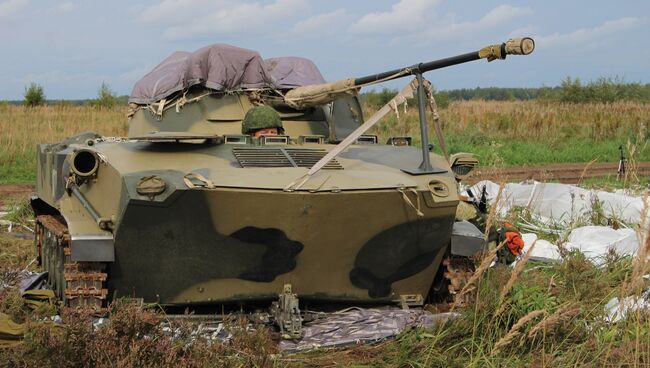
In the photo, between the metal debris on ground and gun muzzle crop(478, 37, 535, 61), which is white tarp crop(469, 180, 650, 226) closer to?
the metal debris on ground

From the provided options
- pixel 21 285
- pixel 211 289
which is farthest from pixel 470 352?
pixel 21 285

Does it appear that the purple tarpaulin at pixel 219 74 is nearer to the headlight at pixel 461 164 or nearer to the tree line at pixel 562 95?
the headlight at pixel 461 164

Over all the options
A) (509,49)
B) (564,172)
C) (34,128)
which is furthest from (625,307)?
(34,128)

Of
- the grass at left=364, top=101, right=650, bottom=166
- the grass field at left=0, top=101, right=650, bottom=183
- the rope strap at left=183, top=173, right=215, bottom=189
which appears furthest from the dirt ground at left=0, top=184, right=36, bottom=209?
the grass at left=364, top=101, right=650, bottom=166

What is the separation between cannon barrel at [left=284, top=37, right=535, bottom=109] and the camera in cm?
522

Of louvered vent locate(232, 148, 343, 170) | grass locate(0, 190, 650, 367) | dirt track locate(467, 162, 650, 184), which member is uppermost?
louvered vent locate(232, 148, 343, 170)

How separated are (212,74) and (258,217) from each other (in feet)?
7.50

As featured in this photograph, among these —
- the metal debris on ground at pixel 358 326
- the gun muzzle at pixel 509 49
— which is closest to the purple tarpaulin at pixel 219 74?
the metal debris on ground at pixel 358 326

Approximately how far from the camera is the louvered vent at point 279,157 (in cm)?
612

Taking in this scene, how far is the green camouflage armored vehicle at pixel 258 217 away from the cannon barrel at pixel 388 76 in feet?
0.04

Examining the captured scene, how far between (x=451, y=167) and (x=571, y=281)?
120cm

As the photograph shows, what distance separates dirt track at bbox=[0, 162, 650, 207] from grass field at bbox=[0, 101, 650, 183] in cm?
78

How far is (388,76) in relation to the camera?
612 centimetres

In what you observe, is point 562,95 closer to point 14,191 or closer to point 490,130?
point 490,130
